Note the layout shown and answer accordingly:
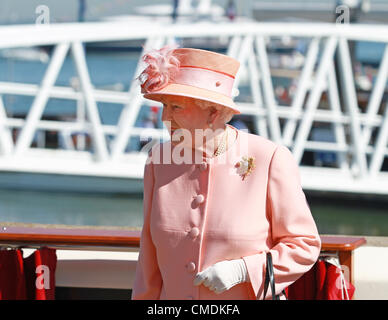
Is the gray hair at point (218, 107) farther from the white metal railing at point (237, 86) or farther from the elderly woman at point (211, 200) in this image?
the white metal railing at point (237, 86)

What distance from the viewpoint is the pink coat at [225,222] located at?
2.31m

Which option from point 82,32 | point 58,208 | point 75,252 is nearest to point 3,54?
point 58,208

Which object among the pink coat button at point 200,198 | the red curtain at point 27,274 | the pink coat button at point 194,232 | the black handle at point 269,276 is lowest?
the black handle at point 269,276

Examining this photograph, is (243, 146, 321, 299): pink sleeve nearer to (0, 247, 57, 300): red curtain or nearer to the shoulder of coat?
the shoulder of coat

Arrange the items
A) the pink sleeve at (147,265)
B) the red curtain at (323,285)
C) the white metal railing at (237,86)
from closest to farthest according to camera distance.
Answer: the pink sleeve at (147,265), the red curtain at (323,285), the white metal railing at (237,86)

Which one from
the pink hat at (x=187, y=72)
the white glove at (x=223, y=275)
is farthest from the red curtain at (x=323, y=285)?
the pink hat at (x=187, y=72)

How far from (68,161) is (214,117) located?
12.5 meters

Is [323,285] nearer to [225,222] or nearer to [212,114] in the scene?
[225,222]

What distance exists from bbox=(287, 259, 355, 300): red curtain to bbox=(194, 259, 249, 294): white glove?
810 millimetres

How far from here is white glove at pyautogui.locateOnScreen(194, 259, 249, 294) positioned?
225 cm

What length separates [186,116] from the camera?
239 centimetres

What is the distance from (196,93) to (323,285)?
1.10 m

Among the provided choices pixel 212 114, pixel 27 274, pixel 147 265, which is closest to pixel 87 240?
pixel 27 274

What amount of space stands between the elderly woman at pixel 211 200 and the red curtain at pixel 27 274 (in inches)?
37.7
